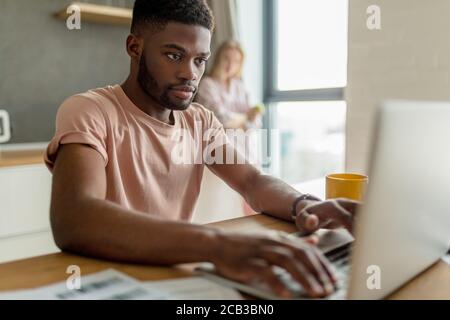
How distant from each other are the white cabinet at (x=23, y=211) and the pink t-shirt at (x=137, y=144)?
0.85 m

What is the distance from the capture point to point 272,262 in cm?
56

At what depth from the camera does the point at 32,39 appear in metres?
2.38

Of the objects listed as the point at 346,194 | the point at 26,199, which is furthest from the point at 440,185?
the point at 26,199

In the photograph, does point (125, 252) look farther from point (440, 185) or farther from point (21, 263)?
point (440, 185)

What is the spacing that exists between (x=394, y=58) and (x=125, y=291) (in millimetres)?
1404

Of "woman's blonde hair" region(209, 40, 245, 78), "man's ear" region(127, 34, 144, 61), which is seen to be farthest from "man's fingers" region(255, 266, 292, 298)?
"woman's blonde hair" region(209, 40, 245, 78)

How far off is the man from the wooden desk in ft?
0.06

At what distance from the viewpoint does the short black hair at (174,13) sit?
1067mm

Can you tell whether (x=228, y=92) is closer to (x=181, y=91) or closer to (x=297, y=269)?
(x=181, y=91)

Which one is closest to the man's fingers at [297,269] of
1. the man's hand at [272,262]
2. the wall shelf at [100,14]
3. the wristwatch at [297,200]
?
the man's hand at [272,262]

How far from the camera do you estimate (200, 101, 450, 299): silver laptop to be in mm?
458

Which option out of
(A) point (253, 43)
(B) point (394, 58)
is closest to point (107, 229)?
(B) point (394, 58)

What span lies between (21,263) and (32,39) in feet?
6.55
